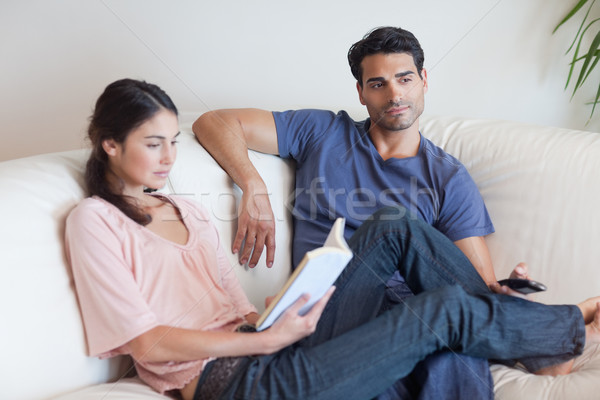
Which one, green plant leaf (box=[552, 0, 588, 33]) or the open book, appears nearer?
the open book

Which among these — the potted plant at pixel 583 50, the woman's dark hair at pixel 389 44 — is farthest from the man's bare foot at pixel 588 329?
the potted plant at pixel 583 50

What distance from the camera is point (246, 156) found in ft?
5.49

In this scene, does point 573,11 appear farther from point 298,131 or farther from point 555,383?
point 555,383

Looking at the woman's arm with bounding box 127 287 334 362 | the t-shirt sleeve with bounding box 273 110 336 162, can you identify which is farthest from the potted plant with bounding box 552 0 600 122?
the woman's arm with bounding box 127 287 334 362

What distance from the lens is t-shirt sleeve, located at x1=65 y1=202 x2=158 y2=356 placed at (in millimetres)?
1100

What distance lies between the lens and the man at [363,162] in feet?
5.33

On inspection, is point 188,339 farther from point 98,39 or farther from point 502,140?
point 98,39

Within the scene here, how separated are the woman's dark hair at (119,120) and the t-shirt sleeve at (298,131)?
0.55m

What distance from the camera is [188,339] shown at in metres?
1.12

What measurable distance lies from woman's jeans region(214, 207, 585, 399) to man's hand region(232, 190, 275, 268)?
0.91ft

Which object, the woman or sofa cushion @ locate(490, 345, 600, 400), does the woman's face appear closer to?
the woman

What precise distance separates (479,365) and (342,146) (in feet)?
2.60

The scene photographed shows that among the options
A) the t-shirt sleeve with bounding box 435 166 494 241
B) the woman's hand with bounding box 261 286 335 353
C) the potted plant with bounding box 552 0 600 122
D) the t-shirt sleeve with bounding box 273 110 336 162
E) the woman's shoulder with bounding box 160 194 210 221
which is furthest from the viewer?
the potted plant with bounding box 552 0 600 122

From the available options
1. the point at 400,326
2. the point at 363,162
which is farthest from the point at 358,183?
the point at 400,326
